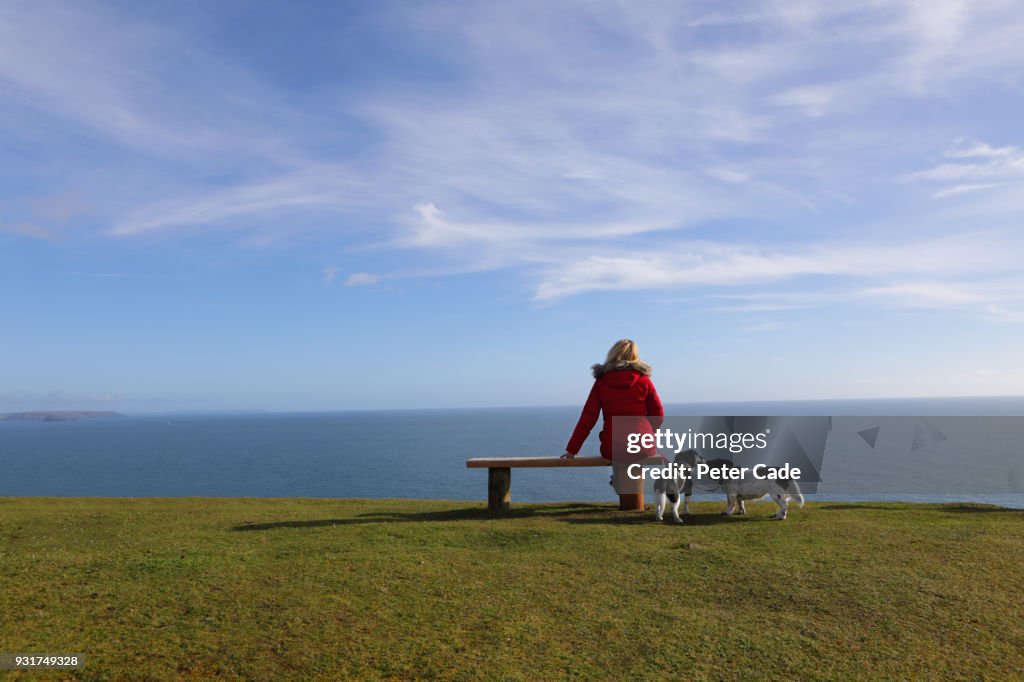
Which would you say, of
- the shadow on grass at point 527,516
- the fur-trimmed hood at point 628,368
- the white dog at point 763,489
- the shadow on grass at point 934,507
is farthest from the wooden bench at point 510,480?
the shadow on grass at point 934,507

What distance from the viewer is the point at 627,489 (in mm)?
12164

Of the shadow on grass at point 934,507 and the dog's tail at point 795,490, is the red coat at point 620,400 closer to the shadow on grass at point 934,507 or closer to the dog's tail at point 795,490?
the dog's tail at point 795,490

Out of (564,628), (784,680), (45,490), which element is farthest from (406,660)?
(45,490)

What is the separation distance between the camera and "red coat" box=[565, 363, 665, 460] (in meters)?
11.9

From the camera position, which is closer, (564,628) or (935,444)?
(564,628)

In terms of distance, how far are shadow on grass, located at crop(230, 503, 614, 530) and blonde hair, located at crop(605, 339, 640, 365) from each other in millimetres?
2678

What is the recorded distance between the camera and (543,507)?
1316 centimetres

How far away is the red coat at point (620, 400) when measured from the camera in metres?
11.9

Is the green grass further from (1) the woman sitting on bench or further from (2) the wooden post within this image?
(1) the woman sitting on bench

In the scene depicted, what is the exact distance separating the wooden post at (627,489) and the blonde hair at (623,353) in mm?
1856

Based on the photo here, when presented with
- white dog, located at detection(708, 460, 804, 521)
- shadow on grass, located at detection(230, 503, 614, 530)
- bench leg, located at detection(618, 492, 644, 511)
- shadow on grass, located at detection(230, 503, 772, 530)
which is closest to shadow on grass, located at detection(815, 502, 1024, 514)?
white dog, located at detection(708, 460, 804, 521)

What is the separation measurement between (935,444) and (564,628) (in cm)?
12343

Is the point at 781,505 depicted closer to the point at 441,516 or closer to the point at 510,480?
the point at 510,480

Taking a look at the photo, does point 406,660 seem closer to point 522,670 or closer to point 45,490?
point 522,670
